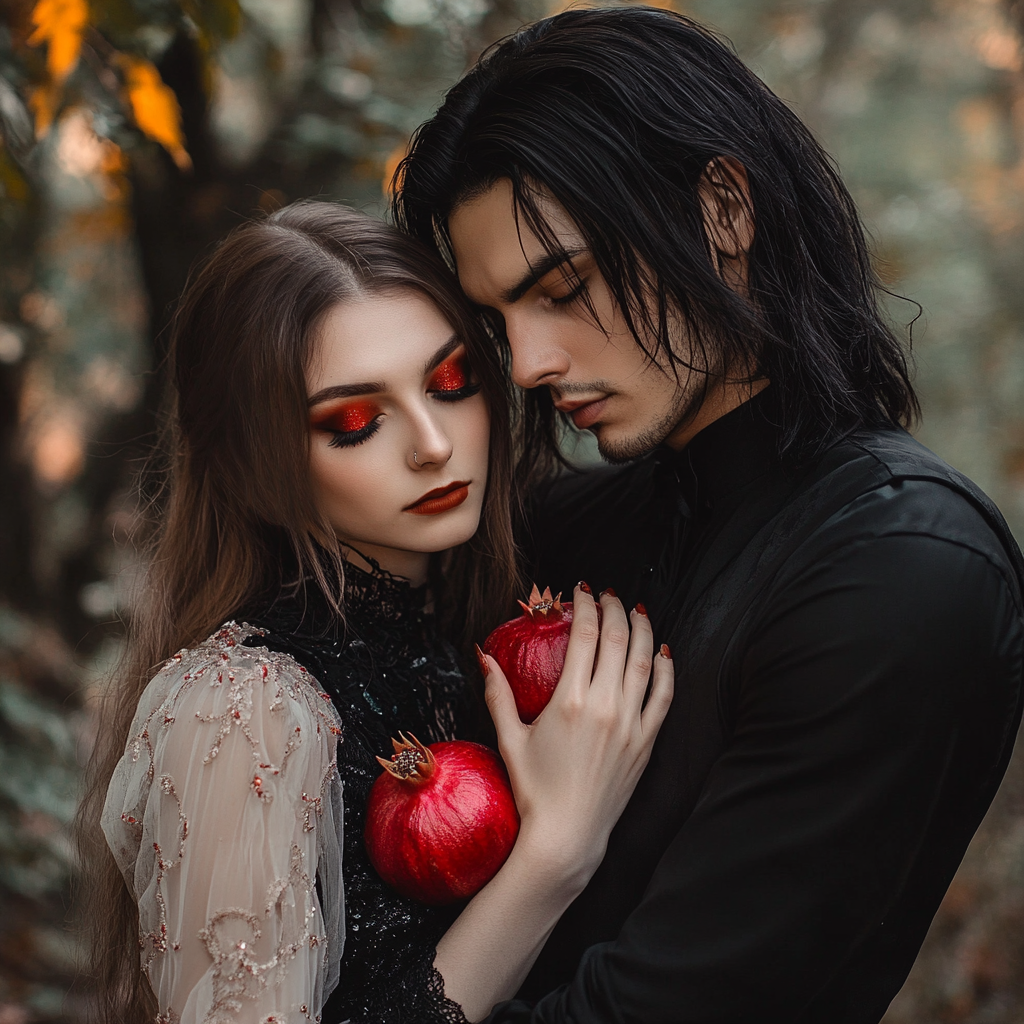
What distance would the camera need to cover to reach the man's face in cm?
202

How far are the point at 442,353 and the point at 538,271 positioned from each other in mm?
271

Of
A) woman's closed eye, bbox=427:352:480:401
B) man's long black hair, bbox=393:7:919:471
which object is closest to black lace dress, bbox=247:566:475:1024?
woman's closed eye, bbox=427:352:480:401

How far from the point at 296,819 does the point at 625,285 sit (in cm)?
123

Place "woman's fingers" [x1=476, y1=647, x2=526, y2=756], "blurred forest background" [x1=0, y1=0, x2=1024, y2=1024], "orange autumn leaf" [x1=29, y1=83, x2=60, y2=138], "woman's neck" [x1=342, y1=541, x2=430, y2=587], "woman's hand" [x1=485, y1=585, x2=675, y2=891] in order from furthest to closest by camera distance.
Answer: "blurred forest background" [x1=0, y1=0, x2=1024, y2=1024]
"orange autumn leaf" [x1=29, y1=83, x2=60, y2=138]
"woman's neck" [x1=342, y1=541, x2=430, y2=587]
"woman's fingers" [x1=476, y1=647, x2=526, y2=756]
"woman's hand" [x1=485, y1=585, x2=675, y2=891]

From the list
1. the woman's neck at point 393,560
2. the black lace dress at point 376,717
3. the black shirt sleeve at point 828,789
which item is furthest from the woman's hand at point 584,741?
the woman's neck at point 393,560

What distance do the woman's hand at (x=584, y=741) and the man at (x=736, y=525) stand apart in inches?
2.7

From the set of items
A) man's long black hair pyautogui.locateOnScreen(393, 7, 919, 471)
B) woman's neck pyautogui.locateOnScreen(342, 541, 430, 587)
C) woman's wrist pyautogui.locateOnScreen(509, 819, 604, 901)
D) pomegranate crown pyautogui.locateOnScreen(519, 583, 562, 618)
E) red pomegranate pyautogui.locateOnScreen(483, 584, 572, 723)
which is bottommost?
woman's wrist pyautogui.locateOnScreen(509, 819, 604, 901)

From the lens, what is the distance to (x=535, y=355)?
2.09 m

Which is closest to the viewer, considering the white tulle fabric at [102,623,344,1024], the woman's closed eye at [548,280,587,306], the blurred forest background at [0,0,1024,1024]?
the white tulle fabric at [102,623,344,1024]

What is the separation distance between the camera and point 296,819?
1743 millimetres

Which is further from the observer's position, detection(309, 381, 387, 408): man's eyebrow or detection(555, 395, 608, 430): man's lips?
detection(555, 395, 608, 430): man's lips

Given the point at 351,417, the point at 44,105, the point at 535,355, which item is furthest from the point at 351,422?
the point at 44,105

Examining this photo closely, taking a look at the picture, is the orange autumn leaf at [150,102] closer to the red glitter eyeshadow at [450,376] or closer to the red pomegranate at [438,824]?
the red glitter eyeshadow at [450,376]

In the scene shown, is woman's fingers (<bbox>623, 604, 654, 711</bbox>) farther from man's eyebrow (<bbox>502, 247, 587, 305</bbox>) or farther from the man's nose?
man's eyebrow (<bbox>502, 247, 587, 305</bbox>)
